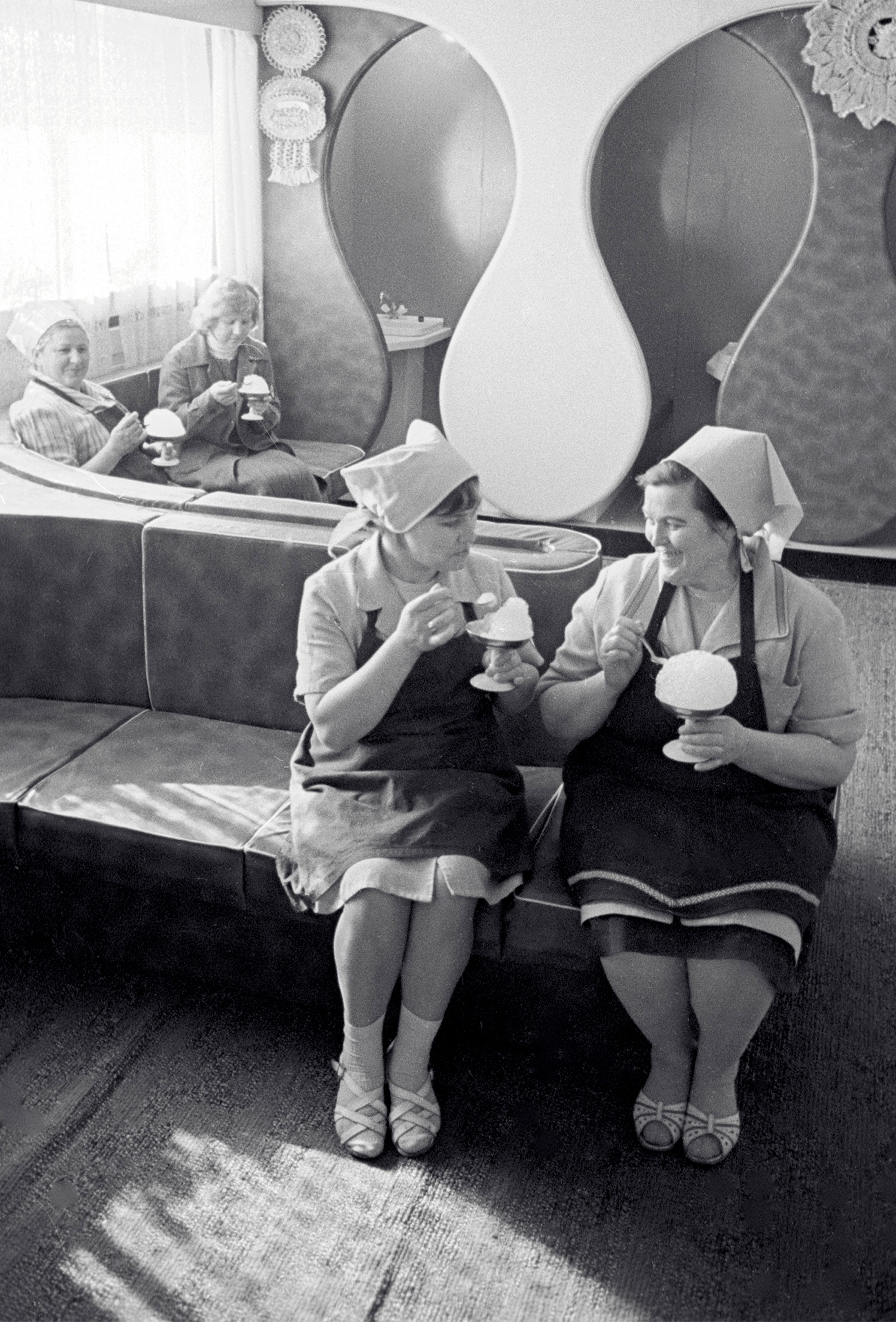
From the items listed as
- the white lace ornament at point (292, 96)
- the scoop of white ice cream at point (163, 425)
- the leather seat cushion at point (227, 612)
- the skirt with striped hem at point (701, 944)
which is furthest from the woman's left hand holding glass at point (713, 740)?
the white lace ornament at point (292, 96)

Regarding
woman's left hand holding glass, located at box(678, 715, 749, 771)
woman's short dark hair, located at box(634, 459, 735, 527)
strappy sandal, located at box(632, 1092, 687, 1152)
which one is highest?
woman's short dark hair, located at box(634, 459, 735, 527)

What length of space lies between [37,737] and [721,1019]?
160 centimetres

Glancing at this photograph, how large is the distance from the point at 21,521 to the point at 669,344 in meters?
3.85

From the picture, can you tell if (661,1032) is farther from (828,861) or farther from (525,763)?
(525,763)

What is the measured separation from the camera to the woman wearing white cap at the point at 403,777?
89.8 inches

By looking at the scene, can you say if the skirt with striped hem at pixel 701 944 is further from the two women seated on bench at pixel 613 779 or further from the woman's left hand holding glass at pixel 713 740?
the woman's left hand holding glass at pixel 713 740

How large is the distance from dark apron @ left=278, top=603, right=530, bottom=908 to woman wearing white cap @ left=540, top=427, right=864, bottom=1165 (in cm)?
13

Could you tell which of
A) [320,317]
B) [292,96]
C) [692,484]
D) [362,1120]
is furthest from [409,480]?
[292,96]

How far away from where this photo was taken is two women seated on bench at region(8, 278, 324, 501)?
4.09m

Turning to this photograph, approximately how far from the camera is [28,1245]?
6.83 feet

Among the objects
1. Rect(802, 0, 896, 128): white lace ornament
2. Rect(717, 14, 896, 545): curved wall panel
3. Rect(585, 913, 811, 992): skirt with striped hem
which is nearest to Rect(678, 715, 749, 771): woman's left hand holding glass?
Rect(585, 913, 811, 992): skirt with striped hem

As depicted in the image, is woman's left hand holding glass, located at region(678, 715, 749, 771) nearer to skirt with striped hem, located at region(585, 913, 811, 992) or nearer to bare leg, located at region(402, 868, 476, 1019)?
skirt with striped hem, located at region(585, 913, 811, 992)

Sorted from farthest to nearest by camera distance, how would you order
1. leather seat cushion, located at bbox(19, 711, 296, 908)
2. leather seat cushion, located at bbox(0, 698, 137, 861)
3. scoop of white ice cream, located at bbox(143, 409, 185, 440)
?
1. scoop of white ice cream, located at bbox(143, 409, 185, 440)
2. leather seat cushion, located at bbox(0, 698, 137, 861)
3. leather seat cushion, located at bbox(19, 711, 296, 908)

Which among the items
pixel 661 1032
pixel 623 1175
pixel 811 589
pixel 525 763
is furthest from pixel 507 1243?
pixel 811 589
